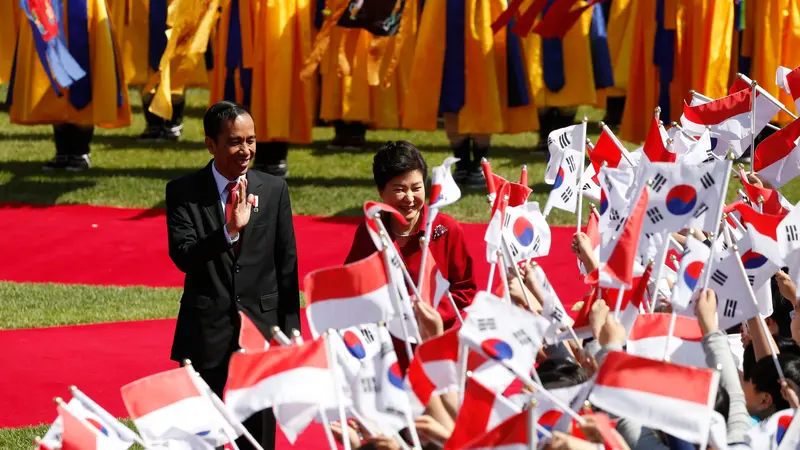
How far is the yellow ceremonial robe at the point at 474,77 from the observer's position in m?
9.41

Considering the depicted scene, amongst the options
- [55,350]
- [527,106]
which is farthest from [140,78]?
[55,350]

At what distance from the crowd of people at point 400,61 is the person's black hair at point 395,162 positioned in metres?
4.69

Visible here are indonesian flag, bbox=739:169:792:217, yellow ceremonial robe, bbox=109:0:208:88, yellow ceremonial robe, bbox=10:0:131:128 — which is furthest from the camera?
yellow ceremonial robe, bbox=109:0:208:88

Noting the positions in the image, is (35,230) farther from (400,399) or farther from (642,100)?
(400,399)

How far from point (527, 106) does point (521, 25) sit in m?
0.63

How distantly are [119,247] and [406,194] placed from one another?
14.9ft

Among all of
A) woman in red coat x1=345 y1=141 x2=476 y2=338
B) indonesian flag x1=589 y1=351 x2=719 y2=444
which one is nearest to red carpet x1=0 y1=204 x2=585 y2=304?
woman in red coat x1=345 y1=141 x2=476 y2=338

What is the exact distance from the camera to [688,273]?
13.1 ft

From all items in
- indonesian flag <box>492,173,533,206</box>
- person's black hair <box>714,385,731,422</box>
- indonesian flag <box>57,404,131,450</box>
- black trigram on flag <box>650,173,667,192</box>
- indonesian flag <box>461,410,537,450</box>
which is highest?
black trigram on flag <box>650,173,667,192</box>

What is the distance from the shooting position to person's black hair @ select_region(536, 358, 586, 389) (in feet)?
12.5

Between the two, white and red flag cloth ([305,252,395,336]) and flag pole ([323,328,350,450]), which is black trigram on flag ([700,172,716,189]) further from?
flag pole ([323,328,350,450])

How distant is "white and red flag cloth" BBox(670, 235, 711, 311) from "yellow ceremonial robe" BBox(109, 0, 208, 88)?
325 inches

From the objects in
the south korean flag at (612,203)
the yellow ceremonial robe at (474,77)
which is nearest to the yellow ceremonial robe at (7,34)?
the yellow ceremonial robe at (474,77)

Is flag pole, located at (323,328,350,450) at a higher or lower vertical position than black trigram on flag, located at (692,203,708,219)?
lower
